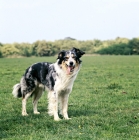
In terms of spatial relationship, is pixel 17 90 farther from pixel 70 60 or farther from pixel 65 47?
pixel 65 47

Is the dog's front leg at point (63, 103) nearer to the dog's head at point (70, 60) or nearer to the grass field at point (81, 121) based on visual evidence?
the grass field at point (81, 121)

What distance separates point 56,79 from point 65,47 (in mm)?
79265

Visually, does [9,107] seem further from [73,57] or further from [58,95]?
[73,57]

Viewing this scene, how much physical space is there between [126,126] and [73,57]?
2272 millimetres

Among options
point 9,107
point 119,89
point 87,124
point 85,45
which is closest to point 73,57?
point 87,124

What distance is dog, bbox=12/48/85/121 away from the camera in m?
8.39

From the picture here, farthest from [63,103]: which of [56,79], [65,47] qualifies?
[65,47]

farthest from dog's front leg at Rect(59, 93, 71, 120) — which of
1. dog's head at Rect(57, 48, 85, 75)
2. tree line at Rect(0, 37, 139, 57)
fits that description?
tree line at Rect(0, 37, 139, 57)

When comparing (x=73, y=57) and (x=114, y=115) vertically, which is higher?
(x=73, y=57)

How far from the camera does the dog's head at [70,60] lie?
8242 millimetres

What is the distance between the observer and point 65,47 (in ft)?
288

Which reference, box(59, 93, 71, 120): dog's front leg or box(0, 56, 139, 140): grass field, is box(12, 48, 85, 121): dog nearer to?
box(59, 93, 71, 120): dog's front leg

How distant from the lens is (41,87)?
31.3 ft

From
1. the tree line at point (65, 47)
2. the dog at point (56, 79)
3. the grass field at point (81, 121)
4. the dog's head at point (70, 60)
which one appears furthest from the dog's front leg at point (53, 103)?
the tree line at point (65, 47)
